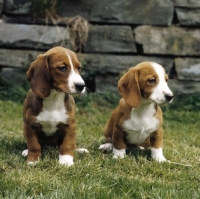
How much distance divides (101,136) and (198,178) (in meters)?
1.94

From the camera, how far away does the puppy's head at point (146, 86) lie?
3.97m

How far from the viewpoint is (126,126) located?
166 inches

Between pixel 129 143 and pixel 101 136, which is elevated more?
pixel 129 143

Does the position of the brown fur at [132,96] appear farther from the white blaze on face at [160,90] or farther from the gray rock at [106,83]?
the gray rock at [106,83]

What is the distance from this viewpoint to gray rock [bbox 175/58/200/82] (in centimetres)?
773

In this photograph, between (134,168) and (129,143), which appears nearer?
(134,168)

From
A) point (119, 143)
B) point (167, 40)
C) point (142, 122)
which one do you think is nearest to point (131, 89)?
point (142, 122)

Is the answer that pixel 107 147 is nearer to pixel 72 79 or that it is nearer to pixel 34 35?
pixel 72 79

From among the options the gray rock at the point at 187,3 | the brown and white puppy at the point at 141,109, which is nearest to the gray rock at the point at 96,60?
the gray rock at the point at 187,3

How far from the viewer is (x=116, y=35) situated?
765 cm

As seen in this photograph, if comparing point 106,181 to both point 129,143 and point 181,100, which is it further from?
point 181,100

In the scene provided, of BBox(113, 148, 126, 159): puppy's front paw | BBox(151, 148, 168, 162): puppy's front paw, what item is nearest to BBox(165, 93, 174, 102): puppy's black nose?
BBox(151, 148, 168, 162): puppy's front paw

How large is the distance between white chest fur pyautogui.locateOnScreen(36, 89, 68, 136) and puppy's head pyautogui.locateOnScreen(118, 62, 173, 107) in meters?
0.61

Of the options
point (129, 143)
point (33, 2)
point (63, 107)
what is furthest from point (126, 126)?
point (33, 2)
